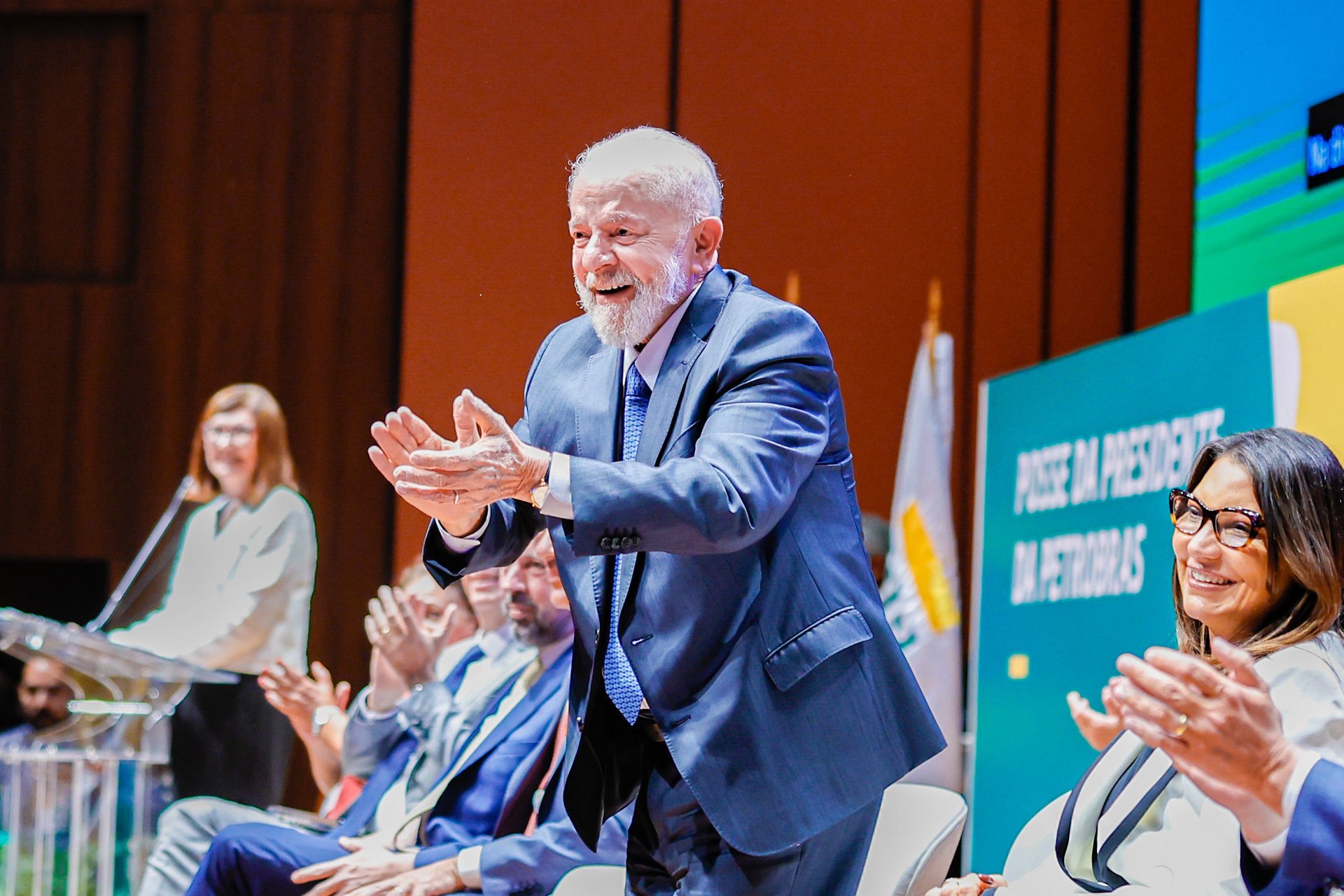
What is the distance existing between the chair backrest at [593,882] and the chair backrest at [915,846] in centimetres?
45

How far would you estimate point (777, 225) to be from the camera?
519 cm

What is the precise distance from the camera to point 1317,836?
134cm

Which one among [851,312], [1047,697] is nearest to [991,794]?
[1047,697]

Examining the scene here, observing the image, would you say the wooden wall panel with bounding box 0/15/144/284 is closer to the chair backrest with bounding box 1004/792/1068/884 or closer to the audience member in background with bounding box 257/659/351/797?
the audience member in background with bounding box 257/659/351/797

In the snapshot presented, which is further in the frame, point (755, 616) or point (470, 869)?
point (470, 869)

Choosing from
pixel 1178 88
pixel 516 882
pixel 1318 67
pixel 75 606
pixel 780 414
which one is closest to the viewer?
pixel 780 414

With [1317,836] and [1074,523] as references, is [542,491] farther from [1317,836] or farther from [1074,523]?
[1074,523]

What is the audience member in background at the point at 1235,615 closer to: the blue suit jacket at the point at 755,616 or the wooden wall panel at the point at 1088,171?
the blue suit jacket at the point at 755,616

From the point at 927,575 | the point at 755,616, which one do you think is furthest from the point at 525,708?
the point at 927,575

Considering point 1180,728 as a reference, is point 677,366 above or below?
above

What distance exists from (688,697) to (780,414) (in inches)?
13.6

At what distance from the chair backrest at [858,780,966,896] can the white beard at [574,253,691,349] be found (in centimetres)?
93

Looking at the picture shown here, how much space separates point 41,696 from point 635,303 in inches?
182

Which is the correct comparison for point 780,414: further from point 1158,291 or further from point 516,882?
point 1158,291
